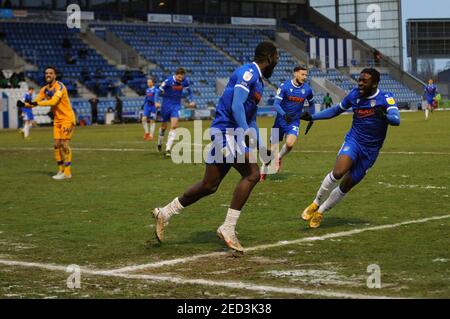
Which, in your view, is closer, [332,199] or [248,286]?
A: [248,286]

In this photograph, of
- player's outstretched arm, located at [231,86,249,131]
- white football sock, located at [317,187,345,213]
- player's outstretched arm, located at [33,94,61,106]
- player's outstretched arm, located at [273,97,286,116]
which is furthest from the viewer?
player's outstretched arm, located at [33,94,61,106]

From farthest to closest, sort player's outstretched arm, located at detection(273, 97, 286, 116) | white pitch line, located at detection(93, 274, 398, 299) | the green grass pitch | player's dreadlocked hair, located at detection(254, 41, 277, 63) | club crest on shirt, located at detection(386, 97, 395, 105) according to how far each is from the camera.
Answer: player's outstretched arm, located at detection(273, 97, 286, 116)
club crest on shirt, located at detection(386, 97, 395, 105)
player's dreadlocked hair, located at detection(254, 41, 277, 63)
the green grass pitch
white pitch line, located at detection(93, 274, 398, 299)

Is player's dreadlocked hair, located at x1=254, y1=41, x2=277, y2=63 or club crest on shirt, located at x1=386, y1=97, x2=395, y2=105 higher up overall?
player's dreadlocked hair, located at x1=254, y1=41, x2=277, y2=63

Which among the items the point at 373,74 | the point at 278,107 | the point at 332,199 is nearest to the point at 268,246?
the point at 332,199

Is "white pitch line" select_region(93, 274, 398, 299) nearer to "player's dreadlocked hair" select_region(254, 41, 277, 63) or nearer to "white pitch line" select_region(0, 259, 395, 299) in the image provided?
"white pitch line" select_region(0, 259, 395, 299)

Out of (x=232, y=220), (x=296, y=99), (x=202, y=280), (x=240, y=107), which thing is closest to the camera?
(x=202, y=280)

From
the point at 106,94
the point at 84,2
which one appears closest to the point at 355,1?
the point at 84,2

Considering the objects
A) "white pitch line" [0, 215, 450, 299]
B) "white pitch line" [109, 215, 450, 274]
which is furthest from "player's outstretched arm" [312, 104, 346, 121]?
"white pitch line" [0, 215, 450, 299]

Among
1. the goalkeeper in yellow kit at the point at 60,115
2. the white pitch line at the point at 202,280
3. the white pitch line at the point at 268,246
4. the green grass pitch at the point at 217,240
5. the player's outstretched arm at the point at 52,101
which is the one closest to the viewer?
the white pitch line at the point at 202,280

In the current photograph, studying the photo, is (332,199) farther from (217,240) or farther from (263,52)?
(263,52)

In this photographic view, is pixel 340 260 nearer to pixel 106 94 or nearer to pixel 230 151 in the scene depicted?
pixel 230 151

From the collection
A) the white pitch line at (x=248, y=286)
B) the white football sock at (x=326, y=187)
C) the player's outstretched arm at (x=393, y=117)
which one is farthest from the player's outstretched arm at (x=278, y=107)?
the white pitch line at (x=248, y=286)

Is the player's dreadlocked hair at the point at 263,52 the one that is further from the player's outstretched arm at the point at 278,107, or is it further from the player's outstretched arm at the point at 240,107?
the player's outstretched arm at the point at 278,107

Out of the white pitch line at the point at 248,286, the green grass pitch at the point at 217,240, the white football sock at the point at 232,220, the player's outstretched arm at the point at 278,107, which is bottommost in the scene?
the white pitch line at the point at 248,286
